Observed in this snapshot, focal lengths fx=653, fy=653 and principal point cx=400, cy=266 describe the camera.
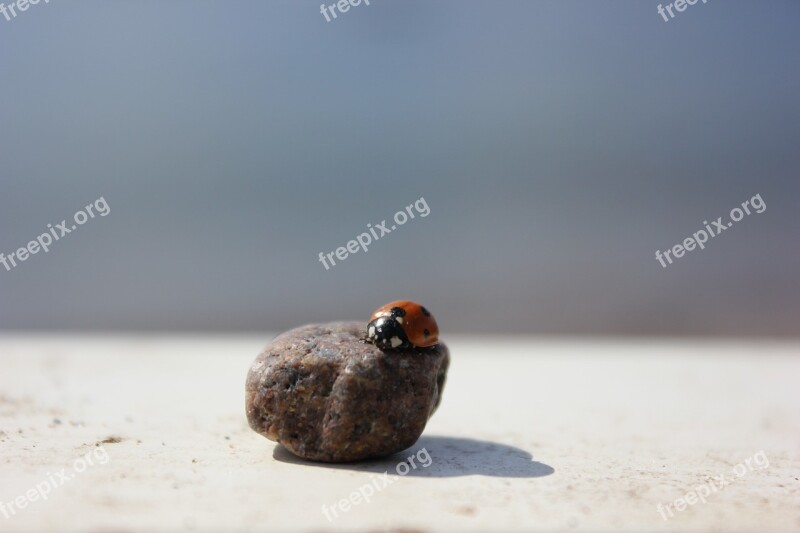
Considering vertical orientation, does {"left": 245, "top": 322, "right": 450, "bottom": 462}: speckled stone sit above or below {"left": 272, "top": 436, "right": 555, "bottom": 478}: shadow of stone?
above

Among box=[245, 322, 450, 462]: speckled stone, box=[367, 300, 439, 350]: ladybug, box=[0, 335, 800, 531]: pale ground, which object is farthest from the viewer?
box=[367, 300, 439, 350]: ladybug

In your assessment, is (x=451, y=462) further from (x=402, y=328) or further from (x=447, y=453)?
(x=402, y=328)

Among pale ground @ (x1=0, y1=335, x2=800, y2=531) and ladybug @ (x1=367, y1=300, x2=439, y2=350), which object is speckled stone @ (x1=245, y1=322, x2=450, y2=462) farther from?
pale ground @ (x1=0, y1=335, x2=800, y2=531)

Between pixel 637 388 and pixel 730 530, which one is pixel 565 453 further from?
pixel 637 388

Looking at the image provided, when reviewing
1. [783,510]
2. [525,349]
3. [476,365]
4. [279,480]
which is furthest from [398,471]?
[525,349]

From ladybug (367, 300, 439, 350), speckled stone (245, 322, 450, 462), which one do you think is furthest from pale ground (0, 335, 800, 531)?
ladybug (367, 300, 439, 350)

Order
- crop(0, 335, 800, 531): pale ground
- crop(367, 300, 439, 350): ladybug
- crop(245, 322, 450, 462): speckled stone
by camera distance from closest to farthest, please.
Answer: crop(0, 335, 800, 531): pale ground
crop(245, 322, 450, 462): speckled stone
crop(367, 300, 439, 350): ladybug

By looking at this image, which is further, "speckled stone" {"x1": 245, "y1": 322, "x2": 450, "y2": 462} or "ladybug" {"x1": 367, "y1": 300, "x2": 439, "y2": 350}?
"ladybug" {"x1": 367, "y1": 300, "x2": 439, "y2": 350}
